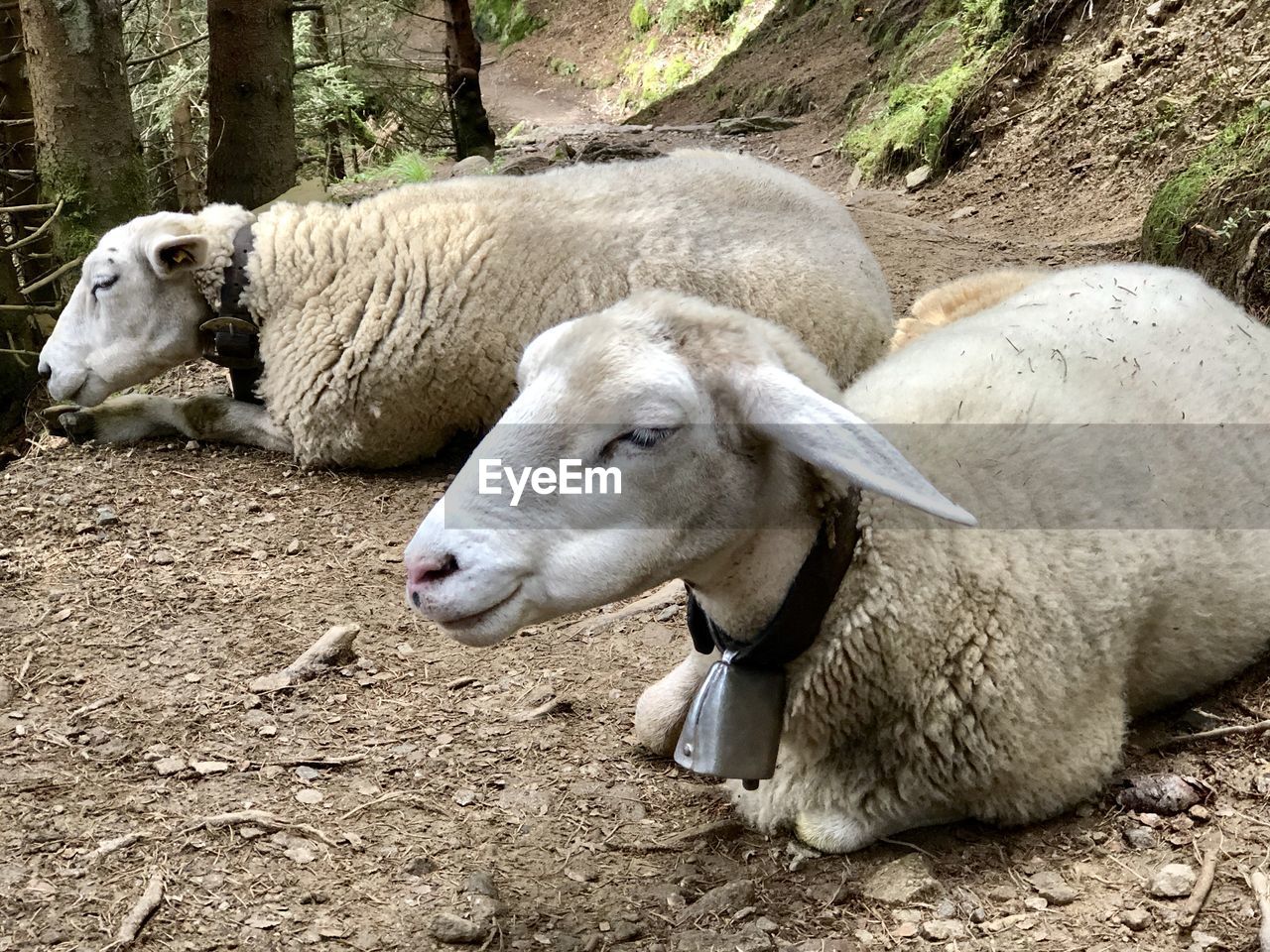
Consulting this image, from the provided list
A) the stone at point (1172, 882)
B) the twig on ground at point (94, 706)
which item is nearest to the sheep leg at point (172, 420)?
the twig on ground at point (94, 706)

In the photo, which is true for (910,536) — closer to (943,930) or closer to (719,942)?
(943,930)

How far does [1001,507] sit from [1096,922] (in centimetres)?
95

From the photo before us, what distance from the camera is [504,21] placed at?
30844 millimetres

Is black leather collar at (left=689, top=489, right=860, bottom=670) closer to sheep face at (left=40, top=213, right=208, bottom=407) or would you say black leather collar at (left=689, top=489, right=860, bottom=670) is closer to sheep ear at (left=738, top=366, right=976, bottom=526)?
sheep ear at (left=738, top=366, right=976, bottom=526)

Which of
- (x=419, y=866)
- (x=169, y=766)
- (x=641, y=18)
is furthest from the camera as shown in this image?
(x=641, y=18)

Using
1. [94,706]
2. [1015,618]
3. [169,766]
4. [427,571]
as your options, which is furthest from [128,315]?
[1015,618]

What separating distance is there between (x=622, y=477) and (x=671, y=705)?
0.92m

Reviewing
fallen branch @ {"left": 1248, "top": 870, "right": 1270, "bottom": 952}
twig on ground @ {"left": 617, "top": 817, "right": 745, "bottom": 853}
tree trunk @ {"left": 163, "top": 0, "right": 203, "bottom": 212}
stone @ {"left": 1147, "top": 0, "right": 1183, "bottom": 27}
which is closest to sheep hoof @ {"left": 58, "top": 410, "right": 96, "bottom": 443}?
twig on ground @ {"left": 617, "top": 817, "right": 745, "bottom": 853}

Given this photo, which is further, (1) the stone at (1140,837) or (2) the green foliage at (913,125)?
(2) the green foliage at (913,125)

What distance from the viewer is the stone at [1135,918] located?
2459 mm

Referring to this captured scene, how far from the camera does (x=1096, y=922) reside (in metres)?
2.50

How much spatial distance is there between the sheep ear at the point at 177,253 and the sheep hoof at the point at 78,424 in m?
0.87

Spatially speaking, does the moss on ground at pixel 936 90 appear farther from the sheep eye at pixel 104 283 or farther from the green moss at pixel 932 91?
the sheep eye at pixel 104 283

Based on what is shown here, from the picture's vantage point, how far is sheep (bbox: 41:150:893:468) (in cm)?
539
